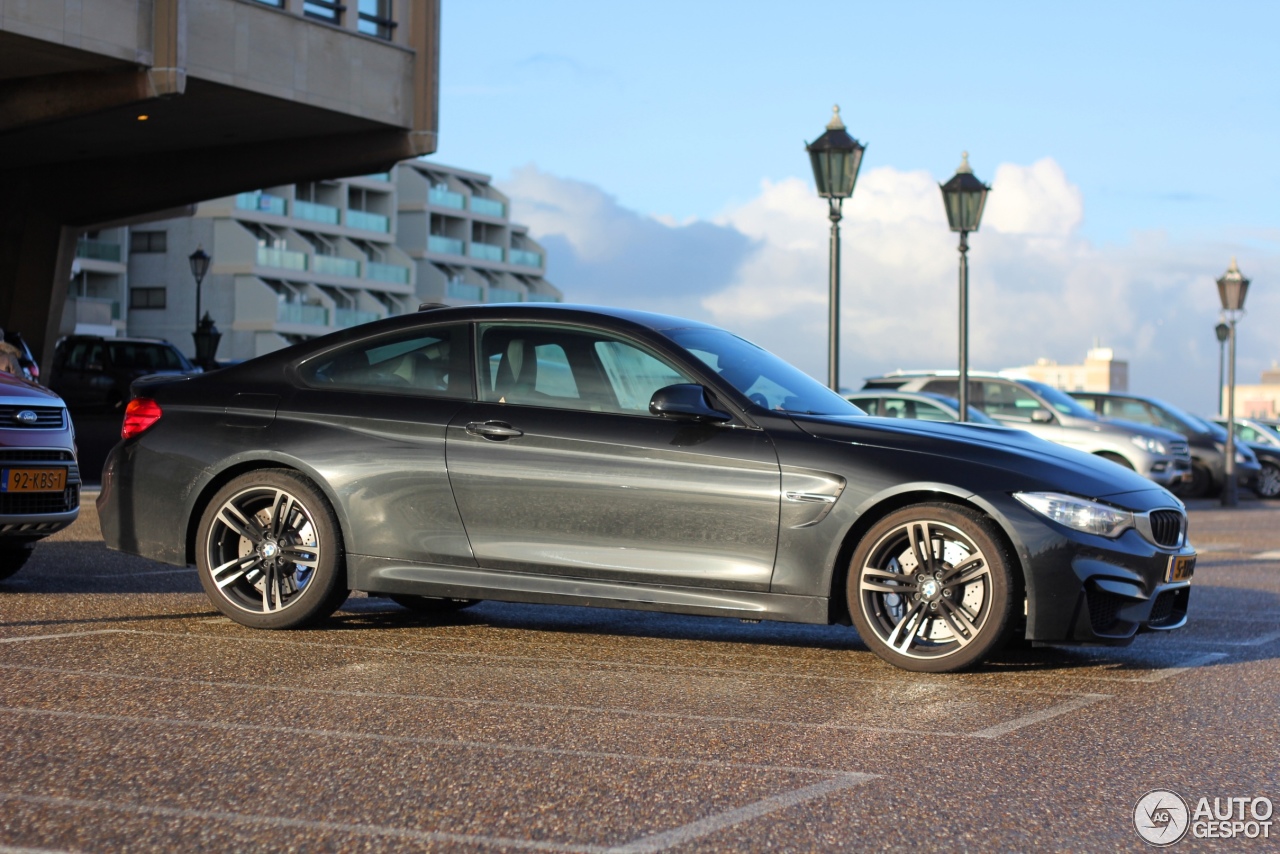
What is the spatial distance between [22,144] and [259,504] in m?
28.2

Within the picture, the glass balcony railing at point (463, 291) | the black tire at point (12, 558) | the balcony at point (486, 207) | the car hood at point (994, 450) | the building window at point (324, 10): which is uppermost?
the balcony at point (486, 207)

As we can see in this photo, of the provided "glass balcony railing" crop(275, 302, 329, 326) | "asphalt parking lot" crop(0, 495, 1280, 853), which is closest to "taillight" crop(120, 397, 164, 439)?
"asphalt parking lot" crop(0, 495, 1280, 853)

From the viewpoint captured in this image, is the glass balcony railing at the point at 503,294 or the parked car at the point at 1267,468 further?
the glass balcony railing at the point at 503,294

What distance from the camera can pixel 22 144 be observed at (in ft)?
107

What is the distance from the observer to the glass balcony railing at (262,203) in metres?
83.9

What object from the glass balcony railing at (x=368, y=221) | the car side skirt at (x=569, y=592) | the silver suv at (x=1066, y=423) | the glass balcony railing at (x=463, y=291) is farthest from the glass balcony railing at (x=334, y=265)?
the car side skirt at (x=569, y=592)

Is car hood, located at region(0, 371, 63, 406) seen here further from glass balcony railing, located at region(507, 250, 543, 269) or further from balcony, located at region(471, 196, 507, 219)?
glass balcony railing, located at region(507, 250, 543, 269)

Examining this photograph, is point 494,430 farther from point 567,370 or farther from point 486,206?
point 486,206

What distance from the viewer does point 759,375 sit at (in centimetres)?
707

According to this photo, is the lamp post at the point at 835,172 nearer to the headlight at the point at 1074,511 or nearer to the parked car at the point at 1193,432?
the headlight at the point at 1074,511

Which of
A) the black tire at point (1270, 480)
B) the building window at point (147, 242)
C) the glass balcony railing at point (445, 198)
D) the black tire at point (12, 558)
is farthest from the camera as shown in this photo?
the glass balcony railing at point (445, 198)

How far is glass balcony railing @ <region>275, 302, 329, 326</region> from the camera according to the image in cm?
8269

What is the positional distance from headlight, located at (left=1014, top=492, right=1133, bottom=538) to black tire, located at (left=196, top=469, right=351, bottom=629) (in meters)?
3.01

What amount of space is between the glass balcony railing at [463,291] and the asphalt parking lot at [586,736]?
300 ft
